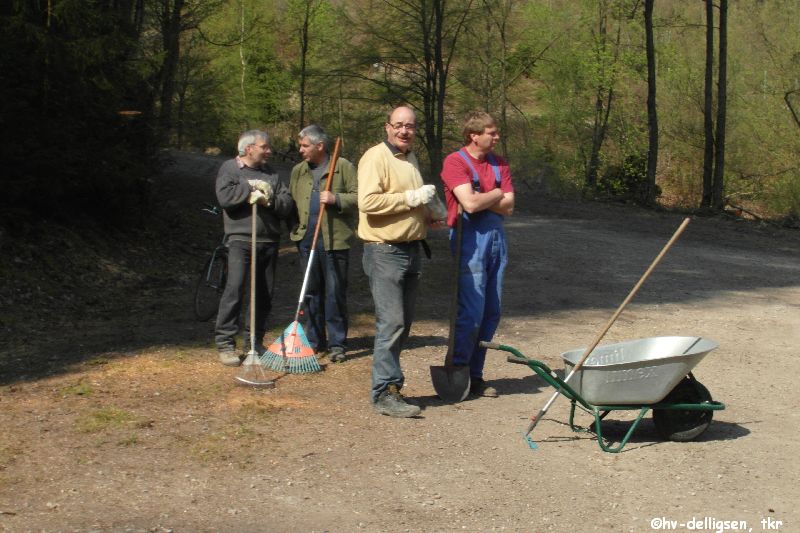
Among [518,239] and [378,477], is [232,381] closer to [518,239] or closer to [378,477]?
[378,477]

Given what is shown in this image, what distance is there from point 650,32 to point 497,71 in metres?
8.14

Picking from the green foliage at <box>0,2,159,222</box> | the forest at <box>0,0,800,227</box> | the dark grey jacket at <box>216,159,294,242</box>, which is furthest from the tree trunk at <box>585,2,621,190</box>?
the dark grey jacket at <box>216,159,294,242</box>

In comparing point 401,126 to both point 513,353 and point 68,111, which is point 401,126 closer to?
point 513,353

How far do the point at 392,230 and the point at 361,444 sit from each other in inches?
56.9

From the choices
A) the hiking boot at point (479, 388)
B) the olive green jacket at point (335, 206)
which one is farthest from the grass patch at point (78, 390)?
the hiking boot at point (479, 388)

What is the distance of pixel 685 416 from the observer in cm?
634

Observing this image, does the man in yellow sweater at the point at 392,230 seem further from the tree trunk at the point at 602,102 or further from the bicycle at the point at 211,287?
the tree trunk at the point at 602,102

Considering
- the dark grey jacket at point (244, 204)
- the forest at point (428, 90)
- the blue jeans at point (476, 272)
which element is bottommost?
the blue jeans at point (476, 272)

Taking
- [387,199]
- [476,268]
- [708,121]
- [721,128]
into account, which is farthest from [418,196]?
[708,121]

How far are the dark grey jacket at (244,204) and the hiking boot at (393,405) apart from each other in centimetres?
191

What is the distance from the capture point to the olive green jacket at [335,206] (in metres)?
8.32

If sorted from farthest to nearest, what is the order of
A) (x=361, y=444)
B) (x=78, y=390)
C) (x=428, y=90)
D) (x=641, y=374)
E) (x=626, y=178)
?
(x=626, y=178) < (x=428, y=90) < (x=78, y=390) < (x=361, y=444) < (x=641, y=374)

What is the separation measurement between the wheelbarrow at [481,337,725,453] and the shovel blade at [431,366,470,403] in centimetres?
77

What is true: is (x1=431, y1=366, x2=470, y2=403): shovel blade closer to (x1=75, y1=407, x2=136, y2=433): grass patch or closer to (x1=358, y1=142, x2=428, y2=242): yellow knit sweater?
(x1=358, y1=142, x2=428, y2=242): yellow knit sweater
